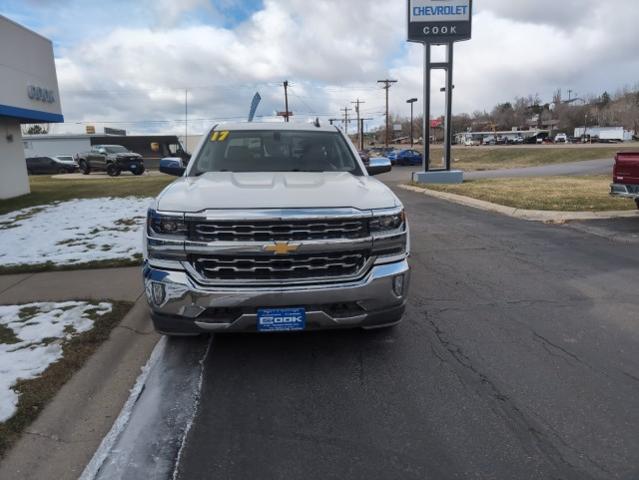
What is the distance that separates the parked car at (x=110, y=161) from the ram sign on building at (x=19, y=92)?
12.3 m

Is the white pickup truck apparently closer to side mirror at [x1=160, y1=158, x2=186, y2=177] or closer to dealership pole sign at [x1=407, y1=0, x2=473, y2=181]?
side mirror at [x1=160, y1=158, x2=186, y2=177]

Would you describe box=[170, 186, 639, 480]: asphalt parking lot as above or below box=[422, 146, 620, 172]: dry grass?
above

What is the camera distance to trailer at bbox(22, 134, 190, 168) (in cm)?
4528

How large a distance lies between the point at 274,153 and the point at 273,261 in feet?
6.76

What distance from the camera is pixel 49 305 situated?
17.5ft

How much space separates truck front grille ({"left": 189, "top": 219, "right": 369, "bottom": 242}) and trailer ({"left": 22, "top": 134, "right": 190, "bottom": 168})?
1639 inches

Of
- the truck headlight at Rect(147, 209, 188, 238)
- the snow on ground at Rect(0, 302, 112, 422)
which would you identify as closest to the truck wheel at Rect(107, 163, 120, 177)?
the snow on ground at Rect(0, 302, 112, 422)

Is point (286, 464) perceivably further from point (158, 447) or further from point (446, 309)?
point (446, 309)

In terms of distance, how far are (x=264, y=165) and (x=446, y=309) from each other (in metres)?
2.33

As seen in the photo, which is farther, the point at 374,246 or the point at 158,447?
the point at 374,246

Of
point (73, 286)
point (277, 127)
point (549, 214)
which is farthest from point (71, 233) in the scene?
point (549, 214)

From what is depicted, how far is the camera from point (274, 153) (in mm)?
5332

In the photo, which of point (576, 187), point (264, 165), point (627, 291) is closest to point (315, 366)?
point (264, 165)

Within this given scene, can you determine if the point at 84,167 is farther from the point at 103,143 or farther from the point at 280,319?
the point at 280,319
